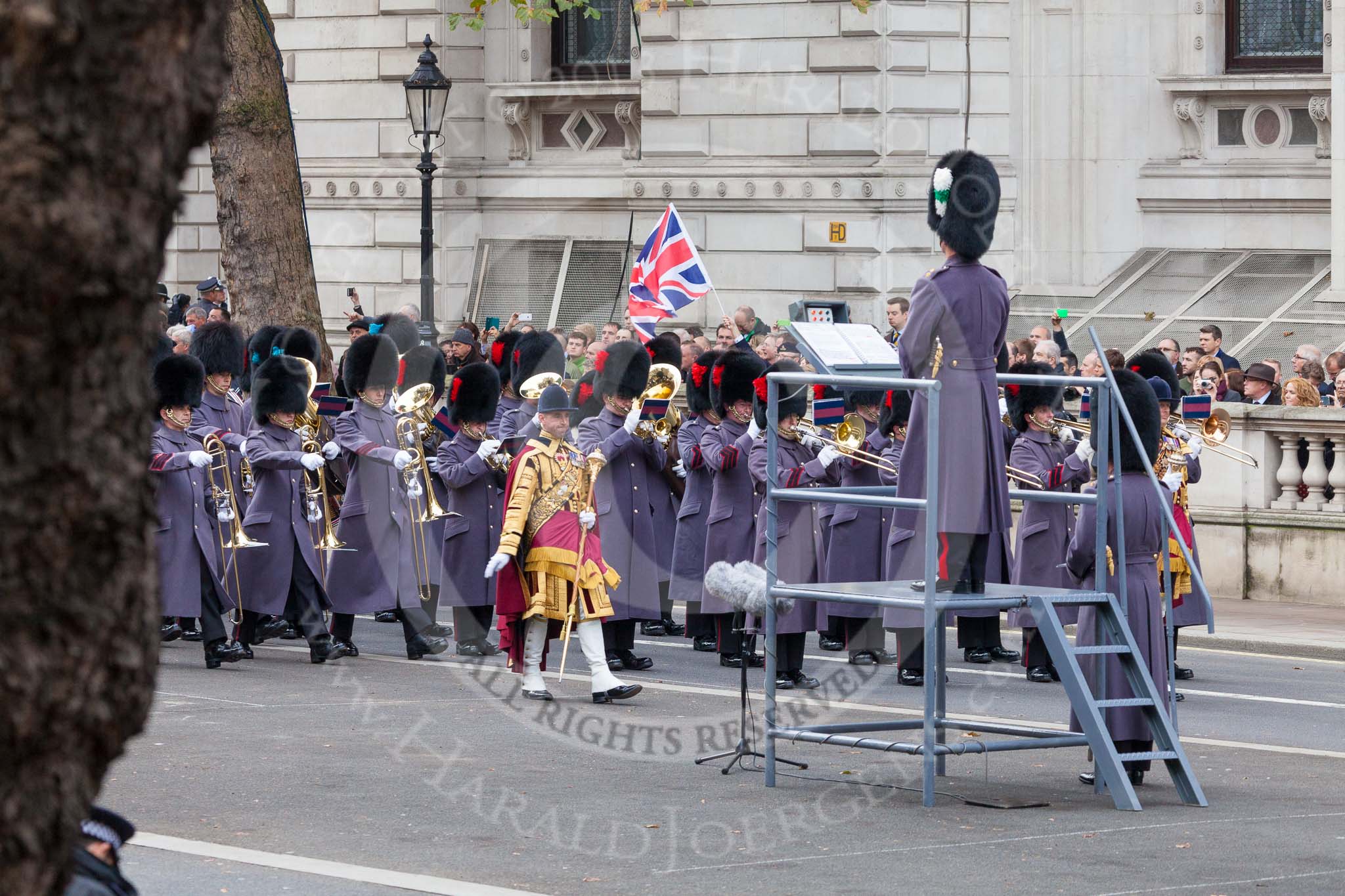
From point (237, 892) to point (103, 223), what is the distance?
13.7 feet

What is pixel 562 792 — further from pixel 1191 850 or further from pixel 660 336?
pixel 660 336

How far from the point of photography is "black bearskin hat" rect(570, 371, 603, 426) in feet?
42.4

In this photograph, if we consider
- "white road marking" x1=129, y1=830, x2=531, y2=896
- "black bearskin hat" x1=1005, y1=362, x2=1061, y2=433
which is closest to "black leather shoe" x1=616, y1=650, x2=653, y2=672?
"black bearskin hat" x1=1005, y1=362, x2=1061, y2=433

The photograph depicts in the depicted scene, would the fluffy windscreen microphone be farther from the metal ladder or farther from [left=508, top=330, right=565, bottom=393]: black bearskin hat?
[left=508, top=330, right=565, bottom=393]: black bearskin hat

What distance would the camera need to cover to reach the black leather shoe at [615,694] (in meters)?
10.4

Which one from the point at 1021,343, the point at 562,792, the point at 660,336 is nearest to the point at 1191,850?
the point at 562,792

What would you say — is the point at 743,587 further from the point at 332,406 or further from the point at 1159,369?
the point at 332,406

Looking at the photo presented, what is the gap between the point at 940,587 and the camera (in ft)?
27.2

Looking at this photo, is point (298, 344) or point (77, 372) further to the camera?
point (298, 344)

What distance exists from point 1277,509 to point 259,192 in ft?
26.7

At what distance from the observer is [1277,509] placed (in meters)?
15.2

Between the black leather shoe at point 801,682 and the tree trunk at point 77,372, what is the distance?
8.62 m

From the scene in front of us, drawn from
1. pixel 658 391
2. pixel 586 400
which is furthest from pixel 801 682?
pixel 586 400

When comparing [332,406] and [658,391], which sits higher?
[658,391]
